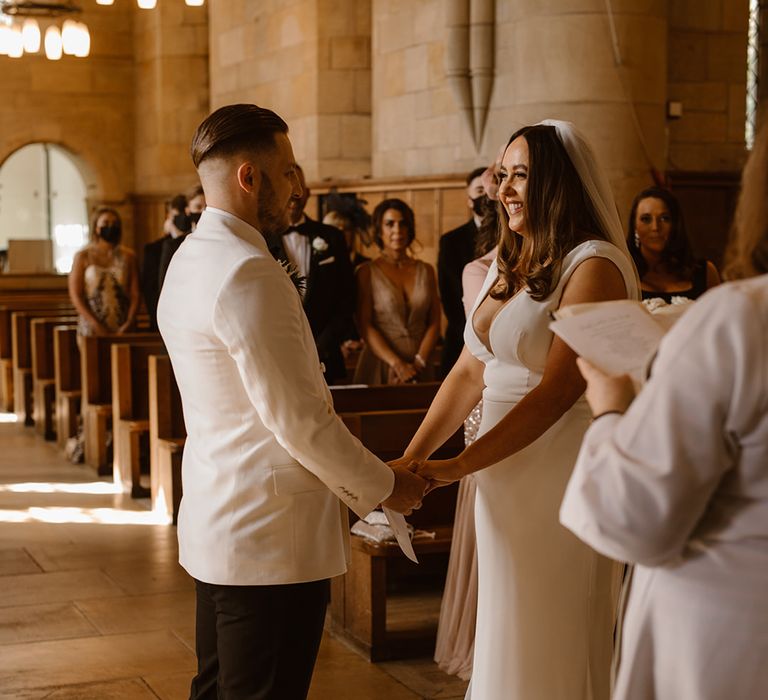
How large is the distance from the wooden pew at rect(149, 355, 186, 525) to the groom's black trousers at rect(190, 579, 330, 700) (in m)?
3.85

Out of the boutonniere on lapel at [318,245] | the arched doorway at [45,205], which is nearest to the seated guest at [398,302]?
the boutonniere on lapel at [318,245]

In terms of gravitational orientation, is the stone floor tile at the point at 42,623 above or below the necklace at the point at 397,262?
below

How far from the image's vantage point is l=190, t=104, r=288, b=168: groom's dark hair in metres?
2.33

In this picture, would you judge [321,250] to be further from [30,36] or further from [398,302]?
[30,36]

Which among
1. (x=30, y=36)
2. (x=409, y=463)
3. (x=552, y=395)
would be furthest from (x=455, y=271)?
(x=30, y=36)

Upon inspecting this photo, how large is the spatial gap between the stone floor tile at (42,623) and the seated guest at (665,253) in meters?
2.54

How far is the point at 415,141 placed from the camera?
10.1 metres

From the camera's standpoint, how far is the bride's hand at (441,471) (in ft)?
8.55

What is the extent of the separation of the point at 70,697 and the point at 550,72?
18.9 ft

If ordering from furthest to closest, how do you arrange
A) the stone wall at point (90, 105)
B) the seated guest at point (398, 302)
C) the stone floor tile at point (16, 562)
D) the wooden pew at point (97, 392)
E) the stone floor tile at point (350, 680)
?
the stone wall at point (90, 105)
the wooden pew at point (97, 392)
the seated guest at point (398, 302)
the stone floor tile at point (16, 562)
the stone floor tile at point (350, 680)

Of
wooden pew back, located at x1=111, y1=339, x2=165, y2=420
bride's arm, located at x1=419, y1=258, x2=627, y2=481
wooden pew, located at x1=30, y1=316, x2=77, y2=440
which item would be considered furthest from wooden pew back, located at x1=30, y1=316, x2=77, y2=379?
bride's arm, located at x1=419, y1=258, x2=627, y2=481

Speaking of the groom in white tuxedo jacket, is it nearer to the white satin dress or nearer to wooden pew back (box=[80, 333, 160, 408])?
the white satin dress

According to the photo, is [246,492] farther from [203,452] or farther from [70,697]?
[70,697]

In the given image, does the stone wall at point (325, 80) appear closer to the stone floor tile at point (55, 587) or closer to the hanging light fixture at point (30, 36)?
the hanging light fixture at point (30, 36)
